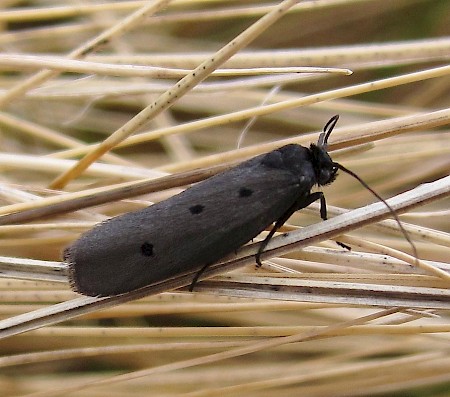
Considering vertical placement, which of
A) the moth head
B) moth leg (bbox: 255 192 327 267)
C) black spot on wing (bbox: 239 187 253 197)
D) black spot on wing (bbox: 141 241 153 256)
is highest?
the moth head

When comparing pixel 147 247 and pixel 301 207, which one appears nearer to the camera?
pixel 147 247

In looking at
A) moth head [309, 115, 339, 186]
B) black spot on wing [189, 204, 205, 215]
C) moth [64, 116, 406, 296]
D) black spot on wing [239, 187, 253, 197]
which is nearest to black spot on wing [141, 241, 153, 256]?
moth [64, 116, 406, 296]

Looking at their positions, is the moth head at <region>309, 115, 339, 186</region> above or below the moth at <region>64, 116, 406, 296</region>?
above

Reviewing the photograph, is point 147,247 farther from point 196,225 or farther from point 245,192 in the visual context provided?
point 245,192

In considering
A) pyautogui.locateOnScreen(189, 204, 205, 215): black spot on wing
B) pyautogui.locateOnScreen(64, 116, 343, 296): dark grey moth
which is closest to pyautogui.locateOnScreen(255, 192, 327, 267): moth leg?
pyautogui.locateOnScreen(64, 116, 343, 296): dark grey moth

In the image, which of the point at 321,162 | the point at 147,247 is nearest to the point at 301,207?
the point at 321,162

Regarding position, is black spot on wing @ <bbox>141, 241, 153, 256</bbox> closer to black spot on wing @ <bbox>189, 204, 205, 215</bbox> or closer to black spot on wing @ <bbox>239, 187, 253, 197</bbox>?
black spot on wing @ <bbox>189, 204, 205, 215</bbox>

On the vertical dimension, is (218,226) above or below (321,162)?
below

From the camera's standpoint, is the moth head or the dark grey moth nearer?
the dark grey moth
